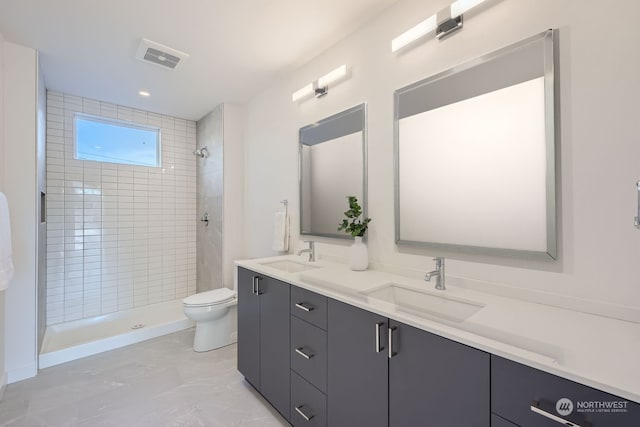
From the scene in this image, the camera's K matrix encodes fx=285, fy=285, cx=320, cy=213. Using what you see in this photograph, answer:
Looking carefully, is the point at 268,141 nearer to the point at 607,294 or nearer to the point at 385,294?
the point at 385,294

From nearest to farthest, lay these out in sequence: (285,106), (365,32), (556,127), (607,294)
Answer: (607,294) < (556,127) < (365,32) < (285,106)

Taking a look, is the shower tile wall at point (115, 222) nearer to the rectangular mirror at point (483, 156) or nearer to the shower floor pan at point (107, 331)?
the shower floor pan at point (107, 331)

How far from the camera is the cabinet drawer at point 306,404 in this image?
139 cm

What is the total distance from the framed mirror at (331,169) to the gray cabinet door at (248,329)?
62 cm

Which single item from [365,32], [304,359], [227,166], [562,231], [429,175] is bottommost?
[304,359]

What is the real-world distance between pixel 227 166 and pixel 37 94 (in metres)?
1.55

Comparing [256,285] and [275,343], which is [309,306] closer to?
[275,343]

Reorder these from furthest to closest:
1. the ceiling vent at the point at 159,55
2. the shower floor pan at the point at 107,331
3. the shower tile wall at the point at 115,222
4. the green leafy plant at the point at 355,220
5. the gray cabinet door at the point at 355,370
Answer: the shower tile wall at the point at 115,222, the shower floor pan at the point at 107,331, the ceiling vent at the point at 159,55, the green leafy plant at the point at 355,220, the gray cabinet door at the point at 355,370

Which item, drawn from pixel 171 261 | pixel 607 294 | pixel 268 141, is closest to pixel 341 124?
pixel 268 141

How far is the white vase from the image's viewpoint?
1729 mm

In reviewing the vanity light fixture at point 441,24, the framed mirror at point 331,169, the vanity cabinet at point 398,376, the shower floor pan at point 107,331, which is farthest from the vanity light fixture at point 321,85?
the shower floor pan at point 107,331

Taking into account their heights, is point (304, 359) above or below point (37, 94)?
below

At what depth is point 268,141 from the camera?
279 centimetres

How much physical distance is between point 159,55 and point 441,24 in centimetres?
200
